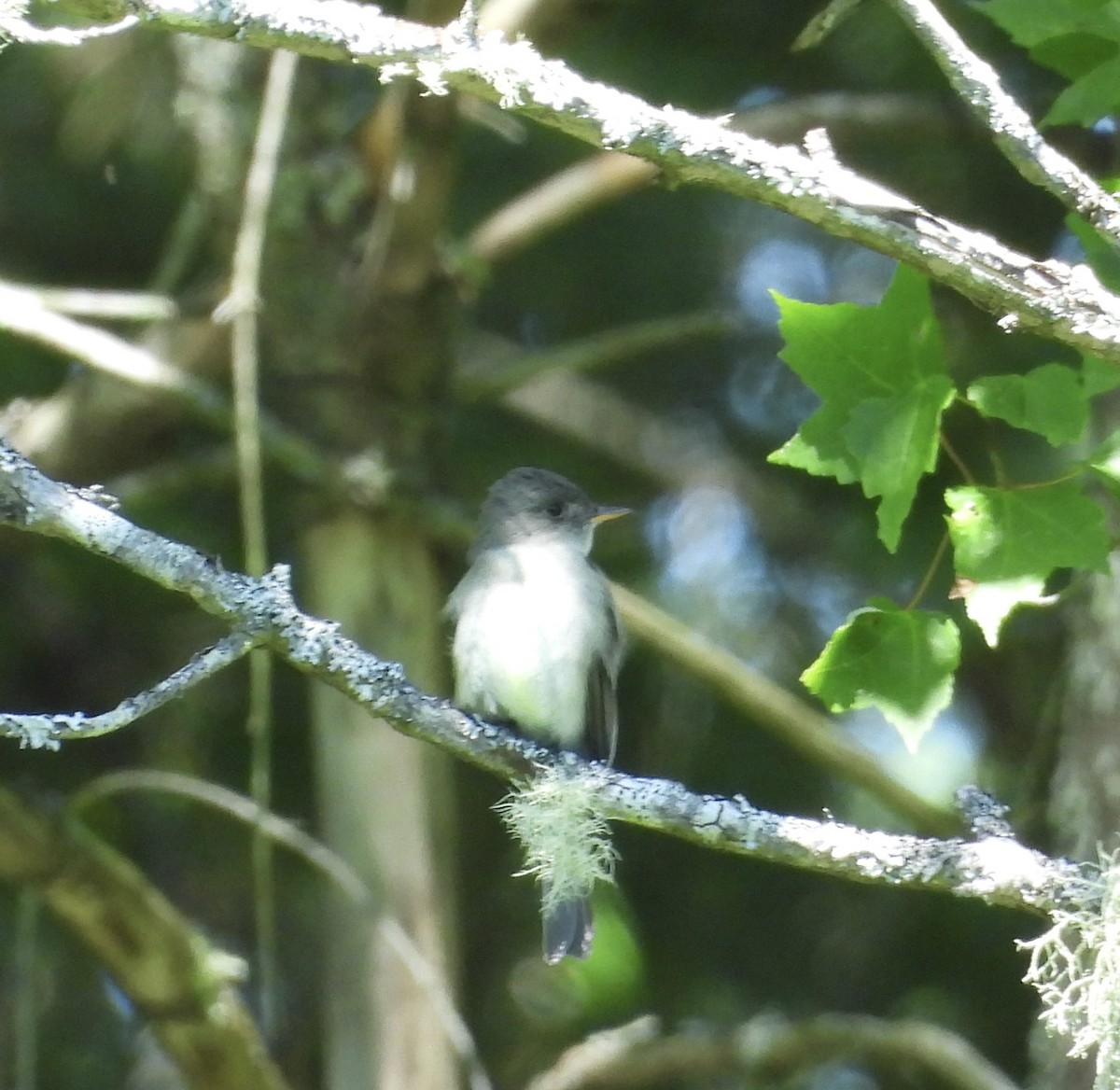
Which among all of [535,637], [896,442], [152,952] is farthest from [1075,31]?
[152,952]

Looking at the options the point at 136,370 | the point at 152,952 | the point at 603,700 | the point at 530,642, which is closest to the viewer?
the point at 152,952

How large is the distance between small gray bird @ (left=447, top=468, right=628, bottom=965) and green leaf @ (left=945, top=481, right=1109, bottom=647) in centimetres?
199

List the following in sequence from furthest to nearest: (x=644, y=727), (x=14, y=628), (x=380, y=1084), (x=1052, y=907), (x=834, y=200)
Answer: (x=644, y=727)
(x=14, y=628)
(x=380, y=1084)
(x=1052, y=907)
(x=834, y=200)

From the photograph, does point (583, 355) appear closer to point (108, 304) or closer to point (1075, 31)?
point (108, 304)

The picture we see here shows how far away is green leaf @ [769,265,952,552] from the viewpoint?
256 cm

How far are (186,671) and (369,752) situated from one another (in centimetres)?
206

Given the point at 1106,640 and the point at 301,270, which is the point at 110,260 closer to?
the point at 301,270

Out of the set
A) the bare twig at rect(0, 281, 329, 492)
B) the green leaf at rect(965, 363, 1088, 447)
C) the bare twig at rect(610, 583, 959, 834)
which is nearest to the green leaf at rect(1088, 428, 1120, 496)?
the green leaf at rect(965, 363, 1088, 447)

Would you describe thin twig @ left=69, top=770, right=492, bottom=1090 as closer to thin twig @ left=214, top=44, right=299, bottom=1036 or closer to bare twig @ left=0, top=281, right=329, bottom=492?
thin twig @ left=214, top=44, right=299, bottom=1036

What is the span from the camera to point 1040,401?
2.52 metres

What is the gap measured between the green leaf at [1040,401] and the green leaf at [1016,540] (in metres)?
0.10

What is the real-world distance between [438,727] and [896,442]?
0.84 m

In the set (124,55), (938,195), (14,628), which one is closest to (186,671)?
(14,628)

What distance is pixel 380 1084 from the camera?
13.6 ft
